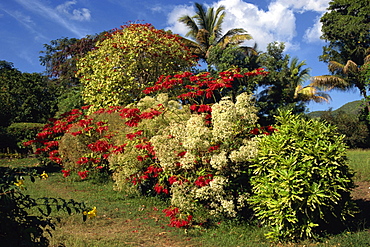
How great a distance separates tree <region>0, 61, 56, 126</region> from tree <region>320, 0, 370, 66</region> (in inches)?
864

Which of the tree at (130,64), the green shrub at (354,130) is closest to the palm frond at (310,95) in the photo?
the green shrub at (354,130)

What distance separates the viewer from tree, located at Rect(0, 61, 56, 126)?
21.3 metres

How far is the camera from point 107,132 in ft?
35.6

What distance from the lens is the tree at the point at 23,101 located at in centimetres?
2130

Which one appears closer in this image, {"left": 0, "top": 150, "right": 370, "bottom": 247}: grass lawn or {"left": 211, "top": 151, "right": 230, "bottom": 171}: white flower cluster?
{"left": 0, "top": 150, "right": 370, "bottom": 247}: grass lawn

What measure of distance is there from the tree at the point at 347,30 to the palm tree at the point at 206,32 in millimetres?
7785

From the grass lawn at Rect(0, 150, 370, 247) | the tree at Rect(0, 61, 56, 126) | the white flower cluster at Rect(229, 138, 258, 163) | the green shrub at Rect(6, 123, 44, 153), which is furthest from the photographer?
the tree at Rect(0, 61, 56, 126)

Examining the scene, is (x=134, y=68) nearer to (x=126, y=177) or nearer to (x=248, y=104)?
(x=126, y=177)

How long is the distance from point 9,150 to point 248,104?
1784cm

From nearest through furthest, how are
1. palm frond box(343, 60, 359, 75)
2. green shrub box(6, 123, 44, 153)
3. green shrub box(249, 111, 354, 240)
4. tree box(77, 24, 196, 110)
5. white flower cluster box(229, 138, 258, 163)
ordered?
green shrub box(249, 111, 354, 240) → white flower cluster box(229, 138, 258, 163) → tree box(77, 24, 196, 110) → green shrub box(6, 123, 44, 153) → palm frond box(343, 60, 359, 75)

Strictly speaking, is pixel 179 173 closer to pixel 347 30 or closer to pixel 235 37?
pixel 235 37

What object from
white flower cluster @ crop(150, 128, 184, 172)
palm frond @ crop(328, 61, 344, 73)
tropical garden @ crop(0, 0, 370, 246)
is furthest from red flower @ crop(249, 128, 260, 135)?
palm frond @ crop(328, 61, 344, 73)

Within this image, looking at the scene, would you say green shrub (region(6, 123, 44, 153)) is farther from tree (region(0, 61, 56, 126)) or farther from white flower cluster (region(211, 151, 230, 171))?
white flower cluster (region(211, 151, 230, 171))

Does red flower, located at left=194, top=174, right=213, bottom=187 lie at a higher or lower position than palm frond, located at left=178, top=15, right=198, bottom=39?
lower
